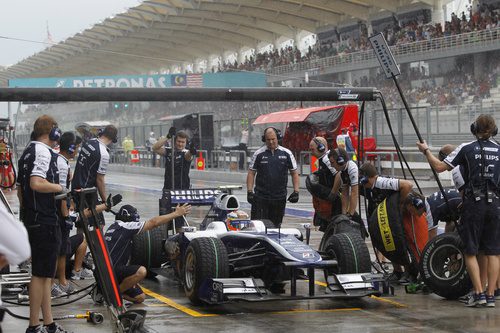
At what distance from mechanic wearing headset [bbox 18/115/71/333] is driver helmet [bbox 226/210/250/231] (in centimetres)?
240

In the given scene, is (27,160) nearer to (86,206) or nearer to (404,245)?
(86,206)

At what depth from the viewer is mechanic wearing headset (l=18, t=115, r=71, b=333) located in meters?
7.00

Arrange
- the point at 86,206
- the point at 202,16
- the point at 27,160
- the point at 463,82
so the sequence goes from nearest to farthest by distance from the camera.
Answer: the point at 86,206 → the point at 27,160 → the point at 463,82 → the point at 202,16

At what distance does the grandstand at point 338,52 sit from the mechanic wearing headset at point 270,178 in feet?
50.8

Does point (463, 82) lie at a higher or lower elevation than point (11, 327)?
higher

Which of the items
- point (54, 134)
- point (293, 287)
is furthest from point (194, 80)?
point (54, 134)

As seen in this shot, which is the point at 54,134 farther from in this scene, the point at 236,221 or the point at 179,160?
the point at 179,160

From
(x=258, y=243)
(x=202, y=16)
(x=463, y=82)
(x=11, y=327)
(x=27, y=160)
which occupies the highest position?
(x=202, y=16)

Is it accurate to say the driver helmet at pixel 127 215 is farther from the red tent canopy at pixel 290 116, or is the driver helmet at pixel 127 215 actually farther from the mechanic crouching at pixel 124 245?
the red tent canopy at pixel 290 116

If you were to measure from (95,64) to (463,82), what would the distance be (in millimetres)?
39424

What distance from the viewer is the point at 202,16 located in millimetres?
50594

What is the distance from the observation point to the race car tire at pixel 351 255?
8.70m

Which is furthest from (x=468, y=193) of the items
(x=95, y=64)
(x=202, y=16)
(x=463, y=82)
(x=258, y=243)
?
(x=95, y=64)

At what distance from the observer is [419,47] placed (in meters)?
40.0
